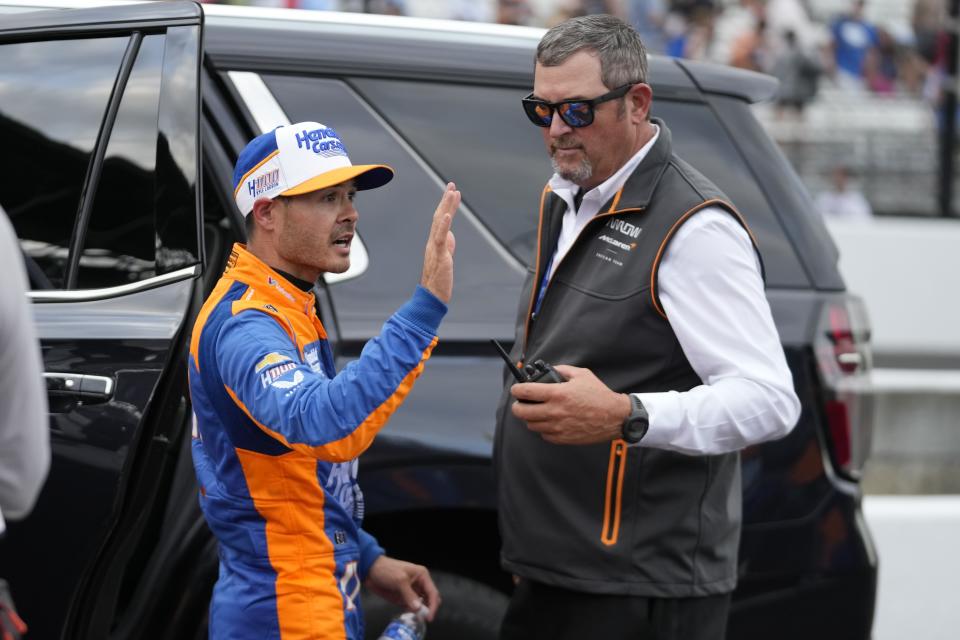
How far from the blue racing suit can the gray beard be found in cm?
49

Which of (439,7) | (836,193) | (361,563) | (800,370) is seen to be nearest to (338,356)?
(361,563)

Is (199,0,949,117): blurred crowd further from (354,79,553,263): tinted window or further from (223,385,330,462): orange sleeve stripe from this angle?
(223,385,330,462): orange sleeve stripe

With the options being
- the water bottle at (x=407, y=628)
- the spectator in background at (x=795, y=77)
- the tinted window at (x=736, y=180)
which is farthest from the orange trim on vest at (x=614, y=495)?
the spectator in background at (x=795, y=77)

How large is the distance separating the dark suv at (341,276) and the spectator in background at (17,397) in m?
0.81

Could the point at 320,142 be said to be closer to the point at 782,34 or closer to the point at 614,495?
the point at 614,495

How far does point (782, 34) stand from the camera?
37.1 feet

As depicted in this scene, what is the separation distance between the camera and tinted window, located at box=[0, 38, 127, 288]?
2.91 m

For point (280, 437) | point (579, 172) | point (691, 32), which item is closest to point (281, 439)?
point (280, 437)

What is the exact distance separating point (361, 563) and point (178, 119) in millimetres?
1025

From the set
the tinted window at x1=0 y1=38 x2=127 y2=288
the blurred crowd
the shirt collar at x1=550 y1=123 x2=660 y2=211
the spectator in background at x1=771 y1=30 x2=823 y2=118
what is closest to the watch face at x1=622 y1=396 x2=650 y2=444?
the shirt collar at x1=550 y1=123 x2=660 y2=211

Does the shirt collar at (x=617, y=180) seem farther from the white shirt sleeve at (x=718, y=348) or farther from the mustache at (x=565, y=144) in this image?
the white shirt sleeve at (x=718, y=348)

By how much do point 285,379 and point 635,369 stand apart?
0.70 metres

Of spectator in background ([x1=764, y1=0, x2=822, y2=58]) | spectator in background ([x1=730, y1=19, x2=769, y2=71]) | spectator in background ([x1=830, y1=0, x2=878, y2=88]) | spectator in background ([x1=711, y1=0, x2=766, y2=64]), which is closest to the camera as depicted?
spectator in background ([x1=730, y1=19, x2=769, y2=71])

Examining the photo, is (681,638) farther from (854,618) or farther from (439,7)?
(439,7)
